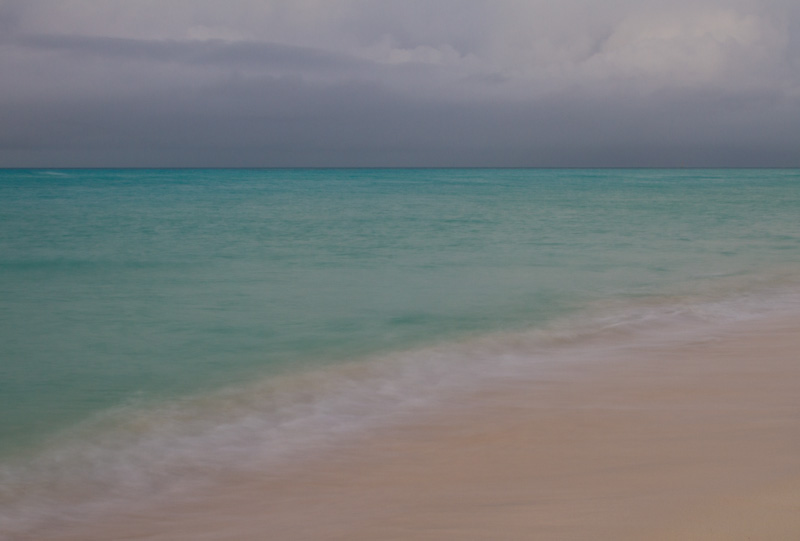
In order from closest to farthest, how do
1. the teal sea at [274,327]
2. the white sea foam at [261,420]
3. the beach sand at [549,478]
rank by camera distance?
the beach sand at [549,478]
the white sea foam at [261,420]
the teal sea at [274,327]

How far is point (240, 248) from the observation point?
15.9 metres

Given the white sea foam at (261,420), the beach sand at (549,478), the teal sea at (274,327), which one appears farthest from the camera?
the teal sea at (274,327)

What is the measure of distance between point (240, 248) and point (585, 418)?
1281cm

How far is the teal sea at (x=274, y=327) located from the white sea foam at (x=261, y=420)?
2 centimetres

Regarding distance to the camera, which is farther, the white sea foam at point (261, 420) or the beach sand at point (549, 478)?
the white sea foam at point (261, 420)

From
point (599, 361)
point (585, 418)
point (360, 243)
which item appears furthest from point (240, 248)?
point (585, 418)

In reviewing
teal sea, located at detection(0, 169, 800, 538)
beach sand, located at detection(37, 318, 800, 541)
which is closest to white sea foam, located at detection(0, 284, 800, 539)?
teal sea, located at detection(0, 169, 800, 538)

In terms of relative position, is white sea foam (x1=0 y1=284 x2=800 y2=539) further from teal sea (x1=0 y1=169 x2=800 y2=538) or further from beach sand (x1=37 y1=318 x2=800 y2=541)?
beach sand (x1=37 y1=318 x2=800 y2=541)

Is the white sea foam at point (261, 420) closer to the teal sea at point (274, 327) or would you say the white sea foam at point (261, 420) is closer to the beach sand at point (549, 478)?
the teal sea at point (274, 327)

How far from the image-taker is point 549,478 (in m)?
3.09

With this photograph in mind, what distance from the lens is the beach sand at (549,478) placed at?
2.59m

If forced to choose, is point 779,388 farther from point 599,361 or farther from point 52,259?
point 52,259

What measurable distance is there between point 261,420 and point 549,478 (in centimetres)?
190

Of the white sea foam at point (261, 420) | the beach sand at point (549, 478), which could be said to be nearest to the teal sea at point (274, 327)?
the white sea foam at point (261, 420)
